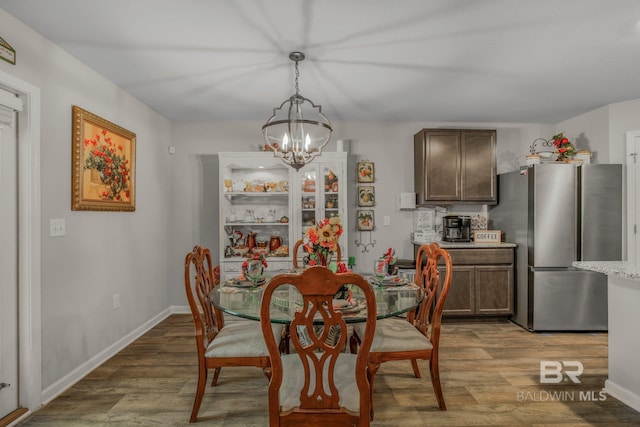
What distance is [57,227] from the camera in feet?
8.18

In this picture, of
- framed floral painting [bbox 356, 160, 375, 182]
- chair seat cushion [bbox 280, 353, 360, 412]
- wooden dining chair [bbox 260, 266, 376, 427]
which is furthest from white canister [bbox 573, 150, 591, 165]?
wooden dining chair [bbox 260, 266, 376, 427]

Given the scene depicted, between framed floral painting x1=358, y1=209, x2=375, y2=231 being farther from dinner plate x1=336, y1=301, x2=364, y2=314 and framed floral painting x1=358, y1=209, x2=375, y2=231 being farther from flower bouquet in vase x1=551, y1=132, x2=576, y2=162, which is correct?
dinner plate x1=336, y1=301, x2=364, y2=314

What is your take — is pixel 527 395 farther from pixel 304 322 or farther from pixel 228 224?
pixel 228 224

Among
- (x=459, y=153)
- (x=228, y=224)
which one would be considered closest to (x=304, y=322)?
(x=228, y=224)

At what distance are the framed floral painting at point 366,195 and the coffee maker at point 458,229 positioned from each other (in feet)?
3.05

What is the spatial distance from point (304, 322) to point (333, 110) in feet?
9.80

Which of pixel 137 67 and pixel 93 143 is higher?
pixel 137 67

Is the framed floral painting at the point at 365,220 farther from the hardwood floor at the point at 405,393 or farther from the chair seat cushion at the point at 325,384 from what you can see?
the chair seat cushion at the point at 325,384

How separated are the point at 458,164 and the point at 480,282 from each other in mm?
1348

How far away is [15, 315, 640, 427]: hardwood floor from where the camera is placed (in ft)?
7.15

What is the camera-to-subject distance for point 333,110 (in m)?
4.02

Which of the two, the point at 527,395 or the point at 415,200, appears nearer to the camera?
the point at 527,395

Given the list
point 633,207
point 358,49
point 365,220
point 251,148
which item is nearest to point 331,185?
point 365,220

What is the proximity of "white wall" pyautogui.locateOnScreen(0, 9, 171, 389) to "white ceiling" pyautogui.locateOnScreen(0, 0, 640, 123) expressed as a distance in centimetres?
15
